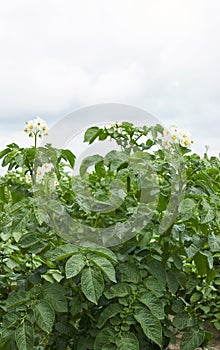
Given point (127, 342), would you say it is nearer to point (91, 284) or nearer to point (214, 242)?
point (91, 284)

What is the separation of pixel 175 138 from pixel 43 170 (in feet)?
1.74

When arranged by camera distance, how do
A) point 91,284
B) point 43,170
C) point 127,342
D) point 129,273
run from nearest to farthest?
point 91,284
point 127,342
point 129,273
point 43,170

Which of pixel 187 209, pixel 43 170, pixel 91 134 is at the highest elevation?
pixel 91 134

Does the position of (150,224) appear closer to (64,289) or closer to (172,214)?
(172,214)

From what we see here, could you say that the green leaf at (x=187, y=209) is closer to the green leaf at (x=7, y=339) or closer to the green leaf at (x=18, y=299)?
the green leaf at (x=18, y=299)

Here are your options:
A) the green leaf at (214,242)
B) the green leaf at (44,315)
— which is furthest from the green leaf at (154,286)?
the green leaf at (44,315)

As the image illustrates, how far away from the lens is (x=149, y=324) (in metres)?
1.88

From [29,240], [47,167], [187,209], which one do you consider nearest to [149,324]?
[187,209]

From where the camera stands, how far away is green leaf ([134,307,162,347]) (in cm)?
186

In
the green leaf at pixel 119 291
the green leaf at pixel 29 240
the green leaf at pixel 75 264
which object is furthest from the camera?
the green leaf at pixel 29 240

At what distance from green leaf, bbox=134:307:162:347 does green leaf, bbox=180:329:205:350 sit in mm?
340

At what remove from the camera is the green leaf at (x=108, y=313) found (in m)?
1.93

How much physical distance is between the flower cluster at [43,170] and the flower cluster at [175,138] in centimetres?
44

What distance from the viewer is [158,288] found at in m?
1.96
